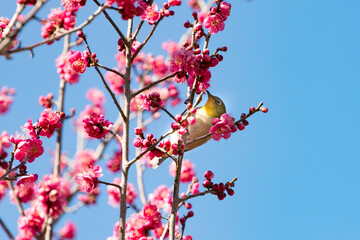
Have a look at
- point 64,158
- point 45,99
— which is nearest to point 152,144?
point 45,99

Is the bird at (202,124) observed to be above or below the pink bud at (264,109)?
above

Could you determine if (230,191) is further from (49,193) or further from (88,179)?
(49,193)

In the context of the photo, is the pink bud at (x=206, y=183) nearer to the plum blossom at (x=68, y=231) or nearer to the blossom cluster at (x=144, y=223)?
the blossom cluster at (x=144, y=223)

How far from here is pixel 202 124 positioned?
14.0ft

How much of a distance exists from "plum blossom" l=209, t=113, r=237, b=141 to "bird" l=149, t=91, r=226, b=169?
696 millimetres

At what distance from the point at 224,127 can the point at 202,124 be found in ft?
3.02

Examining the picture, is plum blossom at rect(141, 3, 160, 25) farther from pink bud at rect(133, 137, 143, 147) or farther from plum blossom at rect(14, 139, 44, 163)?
plum blossom at rect(14, 139, 44, 163)

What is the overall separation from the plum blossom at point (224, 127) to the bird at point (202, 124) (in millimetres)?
696

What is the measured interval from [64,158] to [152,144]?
5.18 metres

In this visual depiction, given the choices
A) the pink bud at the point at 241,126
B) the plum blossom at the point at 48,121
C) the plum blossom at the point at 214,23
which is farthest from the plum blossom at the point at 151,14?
the plum blossom at the point at 48,121

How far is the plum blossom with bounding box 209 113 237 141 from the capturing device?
3.33m

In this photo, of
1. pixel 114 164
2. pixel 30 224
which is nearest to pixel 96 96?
pixel 114 164

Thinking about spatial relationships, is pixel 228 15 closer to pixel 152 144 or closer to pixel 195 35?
pixel 195 35

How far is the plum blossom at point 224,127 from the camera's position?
3.33 m
